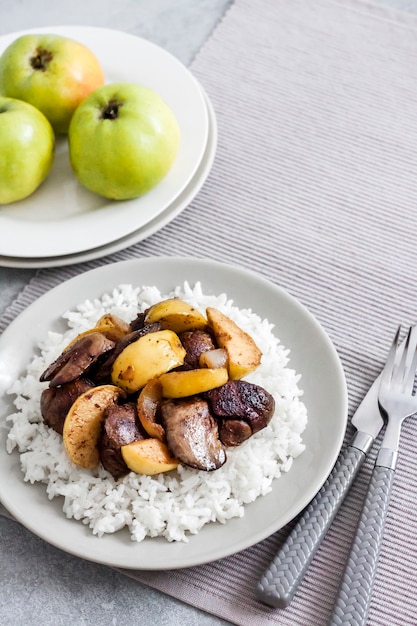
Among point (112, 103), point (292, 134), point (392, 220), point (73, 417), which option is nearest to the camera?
point (73, 417)

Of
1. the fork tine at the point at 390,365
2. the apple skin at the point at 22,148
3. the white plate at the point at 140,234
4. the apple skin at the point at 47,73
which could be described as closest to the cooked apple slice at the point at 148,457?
the fork tine at the point at 390,365

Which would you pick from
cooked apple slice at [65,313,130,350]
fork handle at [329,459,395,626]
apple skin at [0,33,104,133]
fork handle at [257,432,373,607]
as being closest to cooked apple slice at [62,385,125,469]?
cooked apple slice at [65,313,130,350]

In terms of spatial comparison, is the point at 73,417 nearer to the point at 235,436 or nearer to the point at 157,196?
the point at 235,436

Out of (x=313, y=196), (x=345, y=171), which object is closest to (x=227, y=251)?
(x=313, y=196)

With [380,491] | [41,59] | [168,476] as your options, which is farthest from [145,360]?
[41,59]

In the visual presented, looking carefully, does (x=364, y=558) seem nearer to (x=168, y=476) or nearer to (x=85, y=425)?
(x=168, y=476)

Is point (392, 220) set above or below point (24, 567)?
above

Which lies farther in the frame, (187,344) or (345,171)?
(345,171)
